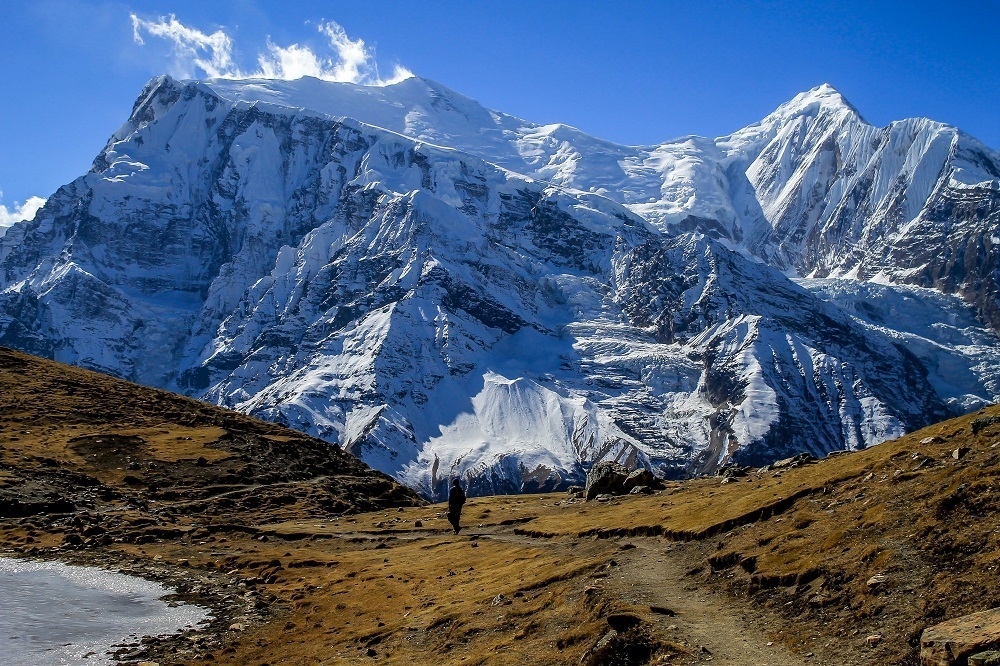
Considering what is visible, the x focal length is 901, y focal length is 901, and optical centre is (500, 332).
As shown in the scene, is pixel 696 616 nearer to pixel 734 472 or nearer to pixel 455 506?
pixel 455 506

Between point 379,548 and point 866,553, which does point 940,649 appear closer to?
point 866,553

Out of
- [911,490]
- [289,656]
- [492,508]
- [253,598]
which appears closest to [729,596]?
[911,490]

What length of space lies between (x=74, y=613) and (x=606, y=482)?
34.0 m

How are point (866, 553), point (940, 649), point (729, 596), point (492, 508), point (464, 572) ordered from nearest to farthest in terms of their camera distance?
point (940, 649), point (866, 553), point (729, 596), point (464, 572), point (492, 508)

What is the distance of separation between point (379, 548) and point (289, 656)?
60.5ft

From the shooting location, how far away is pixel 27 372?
86.8 m

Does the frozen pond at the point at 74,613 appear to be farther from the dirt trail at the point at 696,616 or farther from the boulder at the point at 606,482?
the boulder at the point at 606,482

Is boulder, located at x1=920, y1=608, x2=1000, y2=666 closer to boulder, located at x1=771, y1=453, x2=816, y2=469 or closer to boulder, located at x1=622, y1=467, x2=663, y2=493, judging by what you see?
boulder, located at x1=771, y1=453, x2=816, y2=469

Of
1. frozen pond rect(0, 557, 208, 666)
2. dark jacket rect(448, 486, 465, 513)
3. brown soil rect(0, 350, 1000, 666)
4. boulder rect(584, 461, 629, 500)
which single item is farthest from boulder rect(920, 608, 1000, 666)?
boulder rect(584, 461, 629, 500)

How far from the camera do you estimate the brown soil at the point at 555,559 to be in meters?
20.0

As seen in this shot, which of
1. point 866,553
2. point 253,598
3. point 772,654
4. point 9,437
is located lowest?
point 772,654

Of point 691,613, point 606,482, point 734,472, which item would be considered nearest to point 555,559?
point 691,613

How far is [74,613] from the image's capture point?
32844 millimetres

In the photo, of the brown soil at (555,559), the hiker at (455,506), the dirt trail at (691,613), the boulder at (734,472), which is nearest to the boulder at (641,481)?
the brown soil at (555,559)
